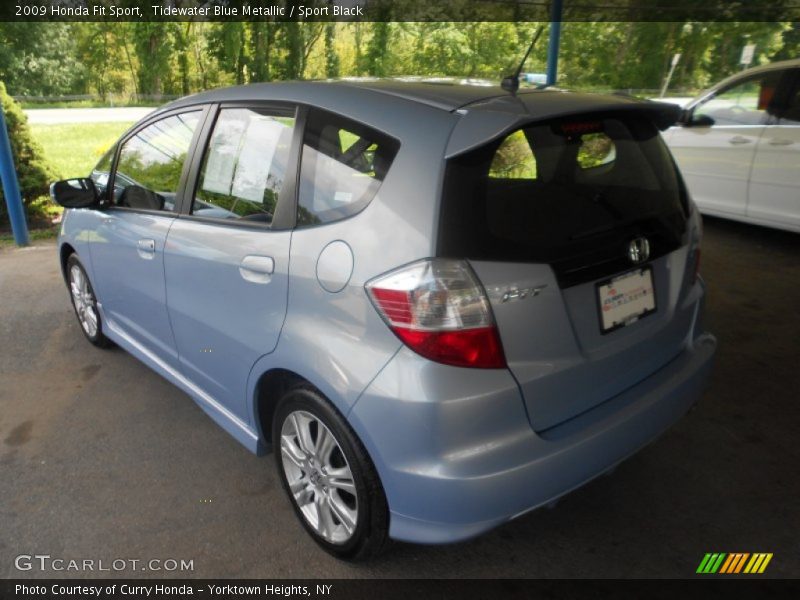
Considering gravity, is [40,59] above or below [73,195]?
above

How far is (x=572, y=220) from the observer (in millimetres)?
1870

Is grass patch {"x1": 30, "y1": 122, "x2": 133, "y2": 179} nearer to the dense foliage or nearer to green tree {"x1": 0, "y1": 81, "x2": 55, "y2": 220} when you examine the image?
green tree {"x1": 0, "y1": 81, "x2": 55, "y2": 220}

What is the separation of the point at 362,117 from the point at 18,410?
2.65m

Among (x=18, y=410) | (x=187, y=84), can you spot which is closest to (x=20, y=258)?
(x=18, y=410)

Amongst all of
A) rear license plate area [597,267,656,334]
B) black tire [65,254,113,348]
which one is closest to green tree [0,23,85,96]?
black tire [65,254,113,348]

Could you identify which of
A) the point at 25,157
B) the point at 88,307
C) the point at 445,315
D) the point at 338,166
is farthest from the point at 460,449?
the point at 25,157

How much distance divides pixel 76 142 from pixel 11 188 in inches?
409

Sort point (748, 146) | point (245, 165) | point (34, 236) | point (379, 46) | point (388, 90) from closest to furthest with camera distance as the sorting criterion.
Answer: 1. point (388, 90)
2. point (245, 165)
3. point (748, 146)
4. point (34, 236)
5. point (379, 46)

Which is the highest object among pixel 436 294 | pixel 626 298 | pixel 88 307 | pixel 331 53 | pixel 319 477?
pixel 331 53

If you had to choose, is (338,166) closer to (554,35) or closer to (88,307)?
(88,307)

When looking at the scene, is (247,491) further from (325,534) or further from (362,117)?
(362,117)

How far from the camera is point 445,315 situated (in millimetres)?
1642

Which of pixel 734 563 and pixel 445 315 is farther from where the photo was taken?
pixel 734 563

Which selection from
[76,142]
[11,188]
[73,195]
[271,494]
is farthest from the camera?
[76,142]
